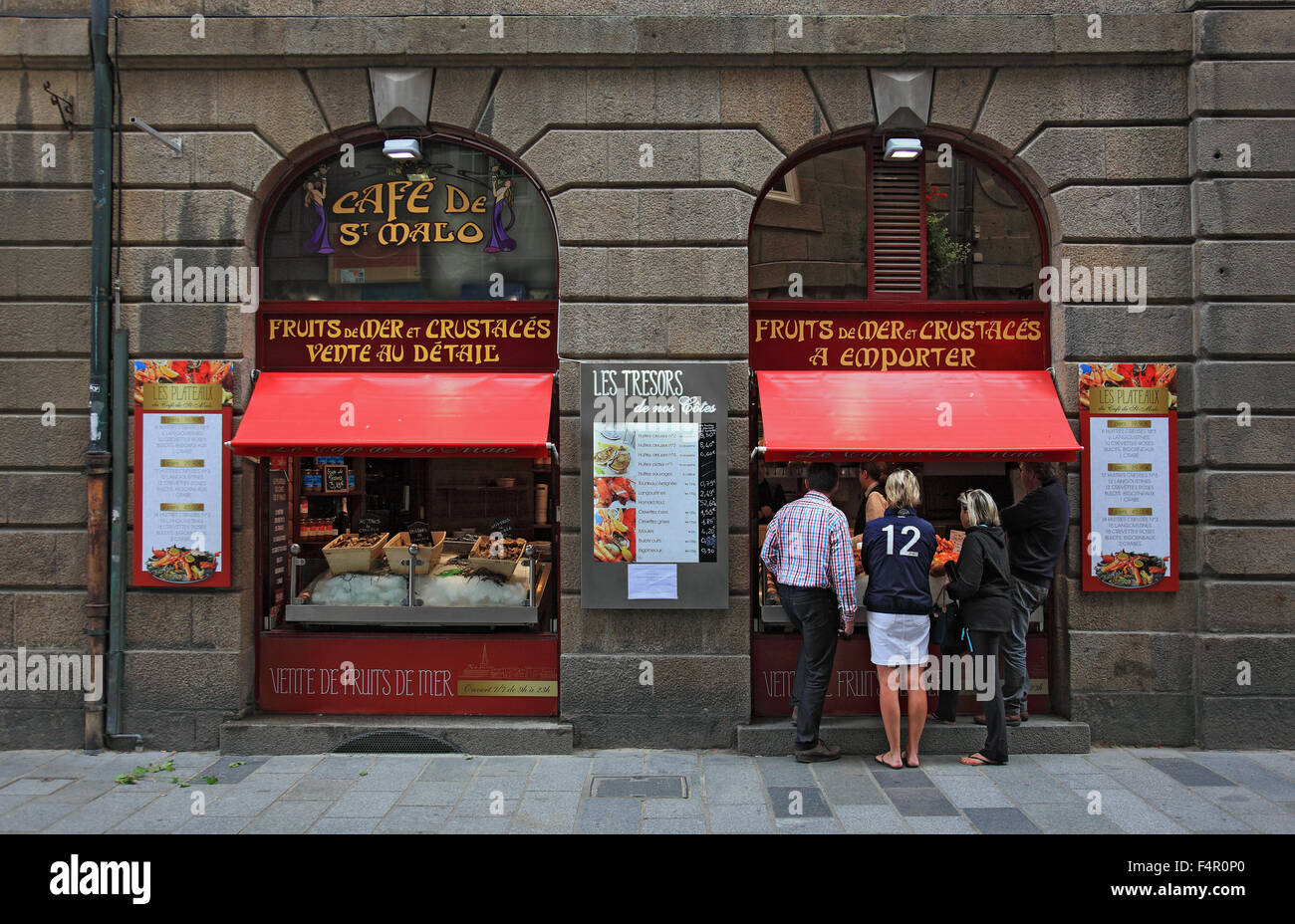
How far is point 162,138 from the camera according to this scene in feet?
23.7

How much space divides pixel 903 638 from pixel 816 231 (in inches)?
142

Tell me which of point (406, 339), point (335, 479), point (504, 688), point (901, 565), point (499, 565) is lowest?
point (504, 688)

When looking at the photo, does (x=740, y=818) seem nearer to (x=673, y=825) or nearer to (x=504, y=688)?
(x=673, y=825)

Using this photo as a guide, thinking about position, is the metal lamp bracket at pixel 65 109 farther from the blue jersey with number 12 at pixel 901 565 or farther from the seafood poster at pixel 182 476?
the blue jersey with number 12 at pixel 901 565

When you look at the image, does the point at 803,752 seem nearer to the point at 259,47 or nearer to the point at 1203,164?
the point at 1203,164

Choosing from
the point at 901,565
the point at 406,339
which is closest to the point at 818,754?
the point at 901,565

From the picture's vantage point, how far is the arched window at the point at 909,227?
7.66 metres

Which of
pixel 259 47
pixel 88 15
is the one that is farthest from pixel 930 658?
pixel 88 15

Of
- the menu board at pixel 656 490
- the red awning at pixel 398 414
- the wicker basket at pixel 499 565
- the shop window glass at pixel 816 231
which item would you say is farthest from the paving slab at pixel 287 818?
the shop window glass at pixel 816 231

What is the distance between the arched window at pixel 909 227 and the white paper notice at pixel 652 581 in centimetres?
272

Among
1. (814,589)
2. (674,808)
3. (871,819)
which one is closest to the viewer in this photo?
(871,819)

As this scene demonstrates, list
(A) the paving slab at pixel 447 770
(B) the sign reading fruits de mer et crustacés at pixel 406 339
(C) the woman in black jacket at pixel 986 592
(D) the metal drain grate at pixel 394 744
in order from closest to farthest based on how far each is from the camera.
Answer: (A) the paving slab at pixel 447 770 → (C) the woman in black jacket at pixel 986 592 → (D) the metal drain grate at pixel 394 744 → (B) the sign reading fruits de mer et crustacés at pixel 406 339

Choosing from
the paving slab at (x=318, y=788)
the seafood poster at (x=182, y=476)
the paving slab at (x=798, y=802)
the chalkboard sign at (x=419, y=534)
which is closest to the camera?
the paving slab at (x=798, y=802)

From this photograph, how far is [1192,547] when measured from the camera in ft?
23.6
